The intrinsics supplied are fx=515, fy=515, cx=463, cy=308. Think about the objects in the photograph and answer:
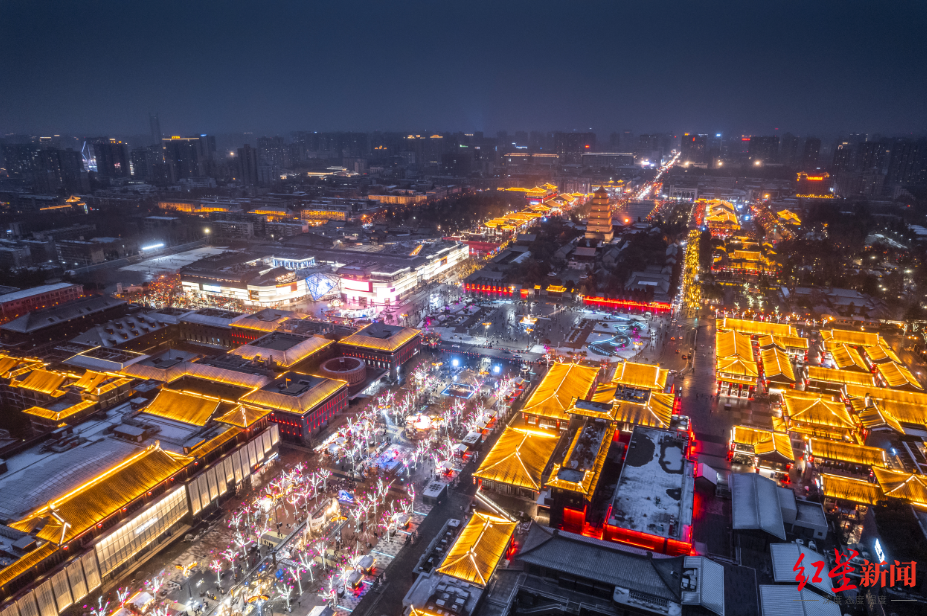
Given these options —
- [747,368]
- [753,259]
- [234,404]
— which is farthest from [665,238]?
[234,404]

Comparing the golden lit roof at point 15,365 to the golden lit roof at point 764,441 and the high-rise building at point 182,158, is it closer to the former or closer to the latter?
the golden lit roof at point 764,441

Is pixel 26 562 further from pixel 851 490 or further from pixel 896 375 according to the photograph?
pixel 896 375

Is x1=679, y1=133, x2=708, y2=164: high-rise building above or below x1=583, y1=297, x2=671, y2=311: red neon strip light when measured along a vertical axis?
above

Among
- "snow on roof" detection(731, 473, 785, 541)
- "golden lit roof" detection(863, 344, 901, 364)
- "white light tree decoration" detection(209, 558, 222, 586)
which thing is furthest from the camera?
"golden lit roof" detection(863, 344, 901, 364)

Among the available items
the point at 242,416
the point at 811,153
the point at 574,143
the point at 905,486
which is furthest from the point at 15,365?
→ the point at 574,143

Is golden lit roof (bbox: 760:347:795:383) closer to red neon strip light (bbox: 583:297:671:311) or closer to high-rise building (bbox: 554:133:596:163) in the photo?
red neon strip light (bbox: 583:297:671:311)

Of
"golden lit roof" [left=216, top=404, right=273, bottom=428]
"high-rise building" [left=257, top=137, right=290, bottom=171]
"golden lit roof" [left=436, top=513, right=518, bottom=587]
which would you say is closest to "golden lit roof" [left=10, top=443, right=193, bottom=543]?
"golden lit roof" [left=216, top=404, right=273, bottom=428]

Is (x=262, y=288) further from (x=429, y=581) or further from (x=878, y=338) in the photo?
(x=878, y=338)
